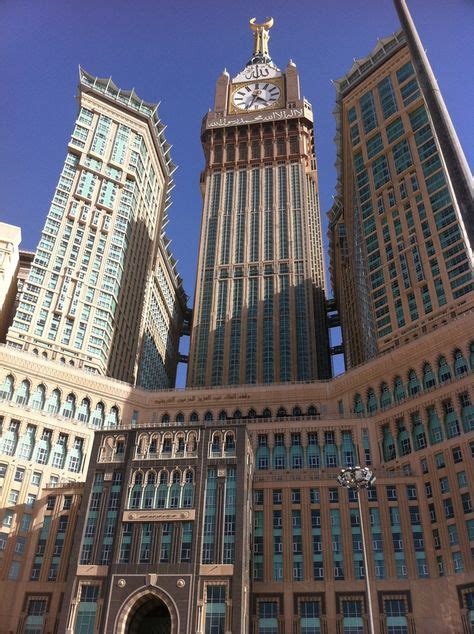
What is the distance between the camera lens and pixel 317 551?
258ft

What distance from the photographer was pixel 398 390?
3706 inches

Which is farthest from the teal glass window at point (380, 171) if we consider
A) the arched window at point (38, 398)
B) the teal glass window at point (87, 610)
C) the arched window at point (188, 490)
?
the teal glass window at point (87, 610)

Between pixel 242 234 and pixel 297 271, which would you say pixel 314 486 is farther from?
pixel 242 234

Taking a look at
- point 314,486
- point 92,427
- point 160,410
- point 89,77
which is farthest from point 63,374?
point 89,77

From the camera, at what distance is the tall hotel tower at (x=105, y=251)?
119 m

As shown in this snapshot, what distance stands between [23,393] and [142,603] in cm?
4431

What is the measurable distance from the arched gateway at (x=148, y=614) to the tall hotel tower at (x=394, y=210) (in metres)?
58.9

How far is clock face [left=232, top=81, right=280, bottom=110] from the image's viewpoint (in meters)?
184

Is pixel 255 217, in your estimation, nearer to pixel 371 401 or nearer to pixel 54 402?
pixel 371 401

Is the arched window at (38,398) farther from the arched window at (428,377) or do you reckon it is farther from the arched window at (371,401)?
the arched window at (428,377)

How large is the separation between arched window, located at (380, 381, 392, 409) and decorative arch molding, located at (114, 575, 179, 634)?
44.7 metres

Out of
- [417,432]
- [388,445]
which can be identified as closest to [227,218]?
[388,445]

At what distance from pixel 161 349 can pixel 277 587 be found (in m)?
103

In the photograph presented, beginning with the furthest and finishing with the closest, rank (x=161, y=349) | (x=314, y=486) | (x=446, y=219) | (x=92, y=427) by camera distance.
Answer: (x=161, y=349)
(x=446, y=219)
(x=92, y=427)
(x=314, y=486)
